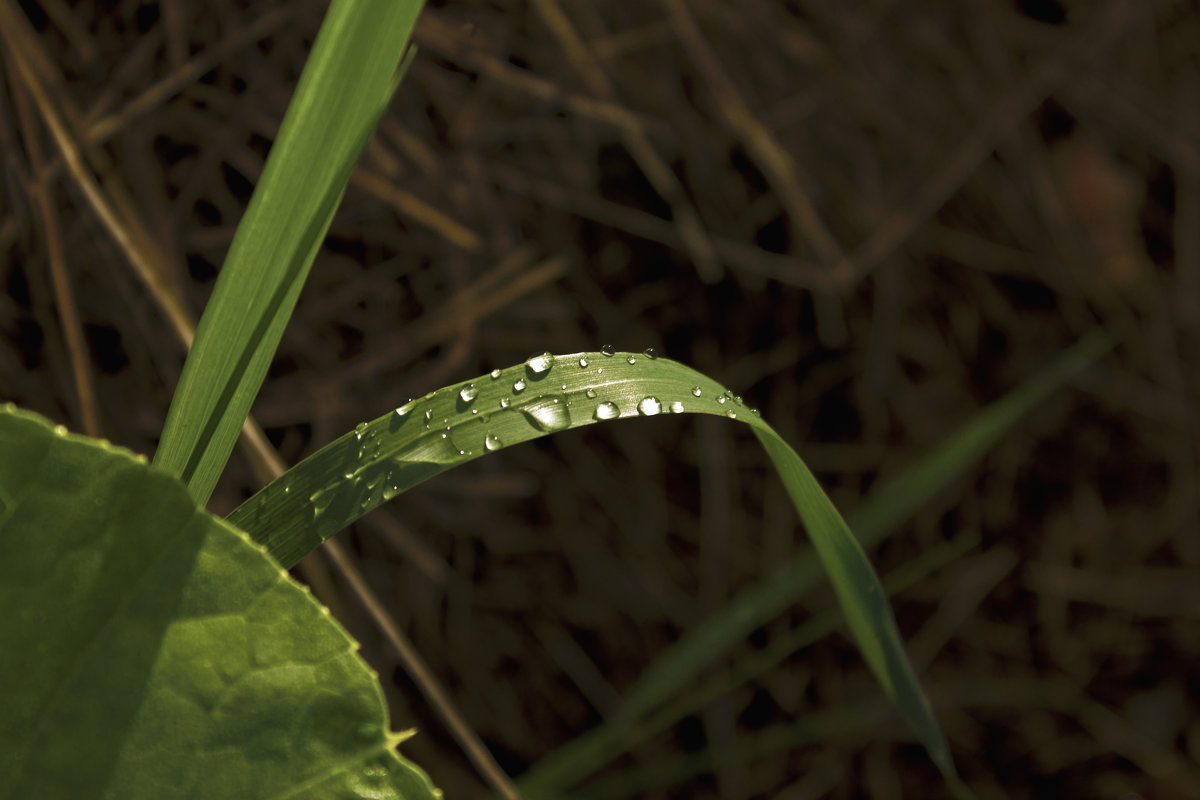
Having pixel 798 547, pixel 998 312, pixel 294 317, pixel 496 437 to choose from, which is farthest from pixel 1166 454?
pixel 294 317

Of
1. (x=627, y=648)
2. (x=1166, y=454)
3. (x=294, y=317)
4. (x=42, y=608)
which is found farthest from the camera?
(x=1166, y=454)

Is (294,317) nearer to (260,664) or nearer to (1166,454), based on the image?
(260,664)

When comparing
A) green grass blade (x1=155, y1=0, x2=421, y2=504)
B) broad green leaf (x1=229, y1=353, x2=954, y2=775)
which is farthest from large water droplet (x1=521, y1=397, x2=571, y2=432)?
green grass blade (x1=155, y1=0, x2=421, y2=504)

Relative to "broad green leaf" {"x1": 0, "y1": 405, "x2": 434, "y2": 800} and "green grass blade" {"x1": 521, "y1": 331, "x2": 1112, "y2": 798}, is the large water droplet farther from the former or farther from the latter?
"green grass blade" {"x1": 521, "y1": 331, "x2": 1112, "y2": 798}

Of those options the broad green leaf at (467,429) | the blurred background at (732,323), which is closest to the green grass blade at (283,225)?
the broad green leaf at (467,429)

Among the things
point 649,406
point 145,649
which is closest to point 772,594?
point 649,406

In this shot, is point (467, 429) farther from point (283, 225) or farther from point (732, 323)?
point (732, 323)

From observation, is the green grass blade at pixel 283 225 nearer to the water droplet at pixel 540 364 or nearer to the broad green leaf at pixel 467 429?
the broad green leaf at pixel 467 429
